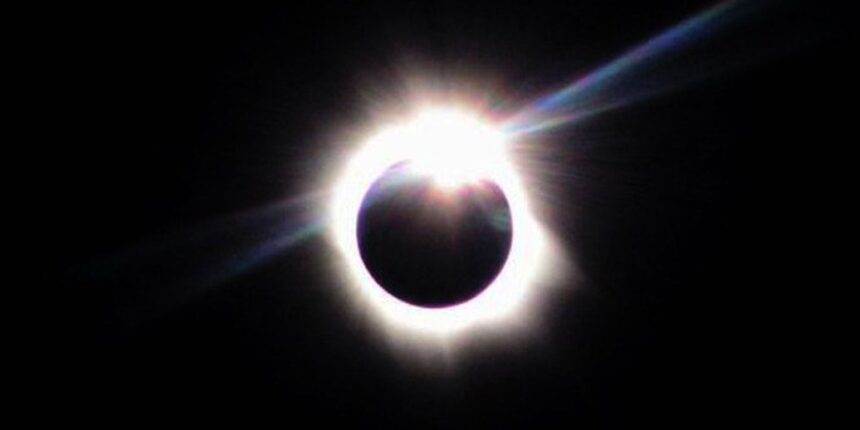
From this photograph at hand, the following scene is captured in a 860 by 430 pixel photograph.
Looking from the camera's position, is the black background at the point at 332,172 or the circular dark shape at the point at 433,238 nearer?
the circular dark shape at the point at 433,238

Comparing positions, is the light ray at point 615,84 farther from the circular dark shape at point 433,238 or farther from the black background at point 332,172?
the circular dark shape at point 433,238

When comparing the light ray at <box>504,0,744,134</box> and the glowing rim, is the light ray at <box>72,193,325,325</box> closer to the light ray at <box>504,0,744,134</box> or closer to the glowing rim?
the glowing rim

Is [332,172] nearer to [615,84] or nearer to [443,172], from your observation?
[443,172]

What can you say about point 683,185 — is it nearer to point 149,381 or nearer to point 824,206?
point 824,206

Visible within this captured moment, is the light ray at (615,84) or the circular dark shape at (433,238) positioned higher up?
the light ray at (615,84)

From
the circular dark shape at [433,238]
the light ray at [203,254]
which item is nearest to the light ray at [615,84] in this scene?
the circular dark shape at [433,238]

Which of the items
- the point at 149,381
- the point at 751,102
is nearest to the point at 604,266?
the point at 751,102

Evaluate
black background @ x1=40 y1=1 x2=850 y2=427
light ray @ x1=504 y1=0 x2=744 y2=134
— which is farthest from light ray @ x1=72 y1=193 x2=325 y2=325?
light ray @ x1=504 y1=0 x2=744 y2=134
